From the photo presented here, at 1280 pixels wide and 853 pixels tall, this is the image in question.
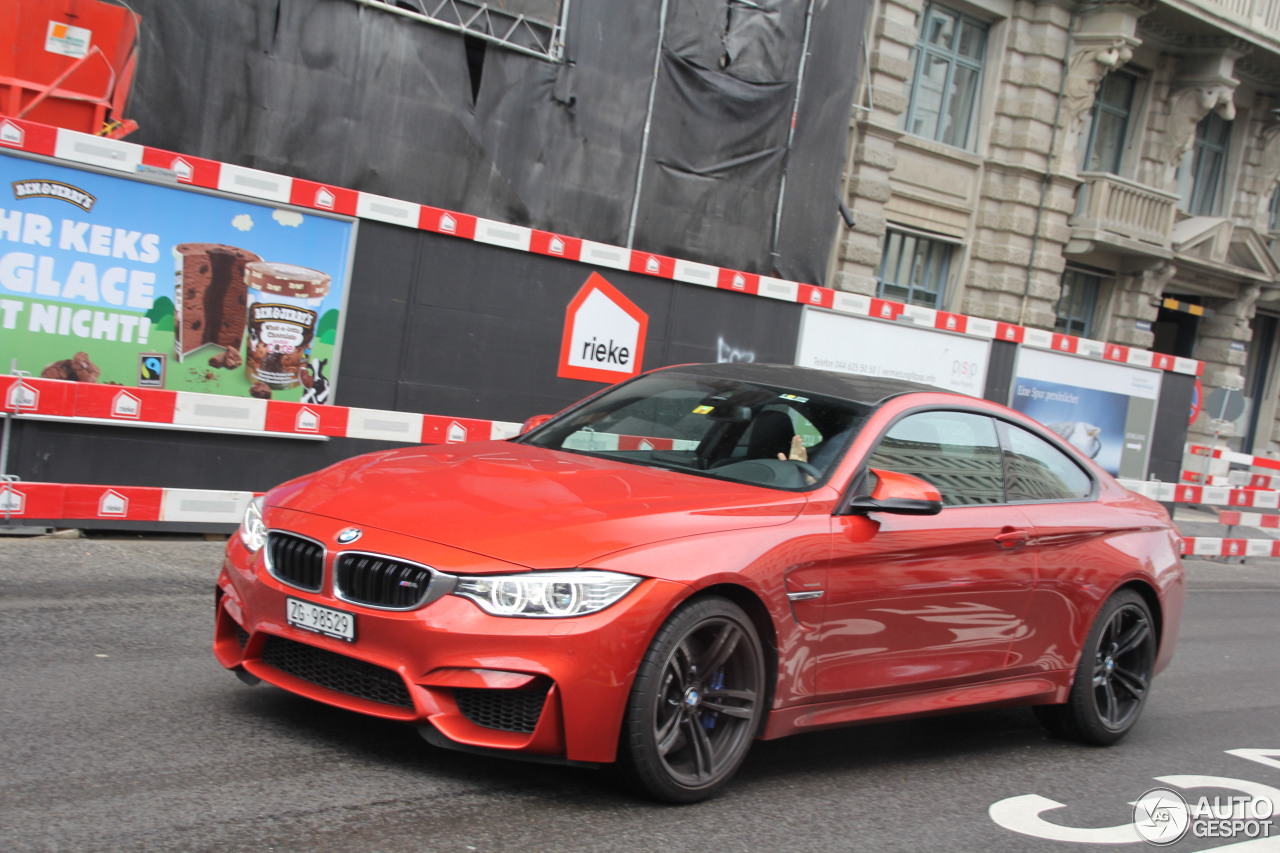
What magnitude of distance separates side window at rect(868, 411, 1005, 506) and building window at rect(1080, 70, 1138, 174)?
2253 centimetres

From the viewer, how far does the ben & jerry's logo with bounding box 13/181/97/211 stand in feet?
26.3

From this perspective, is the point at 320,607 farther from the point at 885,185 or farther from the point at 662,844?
the point at 885,185

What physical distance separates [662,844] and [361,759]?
104 cm

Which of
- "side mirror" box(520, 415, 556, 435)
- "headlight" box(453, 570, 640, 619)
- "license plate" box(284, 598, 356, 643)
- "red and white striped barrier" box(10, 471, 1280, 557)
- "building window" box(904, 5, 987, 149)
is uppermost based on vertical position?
"building window" box(904, 5, 987, 149)

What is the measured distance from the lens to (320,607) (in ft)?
13.8

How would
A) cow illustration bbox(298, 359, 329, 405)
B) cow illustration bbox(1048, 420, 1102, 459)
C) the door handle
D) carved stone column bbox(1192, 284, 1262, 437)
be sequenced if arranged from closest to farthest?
the door handle < cow illustration bbox(298, 359, 329, 405) < cow illustration bbox(1048, 420, 1102, 459) < carved stone column bbox(1192, 284, 1262, 437)

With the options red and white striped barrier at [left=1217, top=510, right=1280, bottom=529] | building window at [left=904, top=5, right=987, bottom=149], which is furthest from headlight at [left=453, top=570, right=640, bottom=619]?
building window at [left=904, top=5, right=987, bottom=149]

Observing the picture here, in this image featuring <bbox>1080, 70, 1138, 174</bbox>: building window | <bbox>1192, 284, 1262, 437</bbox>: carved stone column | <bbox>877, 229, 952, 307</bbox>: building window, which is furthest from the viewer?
<bbox>1192, 284, 1262, 437</bbox>: carved stone column

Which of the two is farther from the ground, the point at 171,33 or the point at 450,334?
the point at 171,33

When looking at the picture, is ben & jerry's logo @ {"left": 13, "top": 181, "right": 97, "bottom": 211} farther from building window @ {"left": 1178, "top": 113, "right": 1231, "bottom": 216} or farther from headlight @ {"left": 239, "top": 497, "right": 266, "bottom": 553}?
building window @ {"left": 1178, "top": 113, "right": 1231, "bottom": 216}

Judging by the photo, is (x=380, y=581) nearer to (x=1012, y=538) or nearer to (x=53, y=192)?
(x=1012, y=538)

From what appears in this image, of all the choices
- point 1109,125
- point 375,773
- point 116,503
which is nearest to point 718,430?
point 375,773

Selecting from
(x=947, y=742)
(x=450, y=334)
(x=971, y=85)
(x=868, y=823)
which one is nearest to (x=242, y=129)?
(x=450, y=334)

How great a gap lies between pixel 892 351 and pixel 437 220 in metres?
4.92
